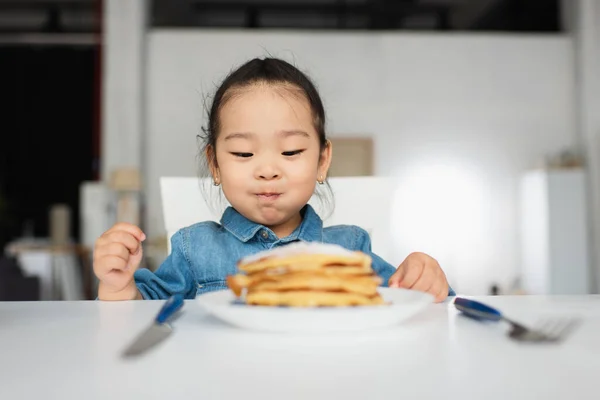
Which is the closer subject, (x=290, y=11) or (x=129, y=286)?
(x=129, y=286)

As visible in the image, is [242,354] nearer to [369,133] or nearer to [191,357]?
[191,357]

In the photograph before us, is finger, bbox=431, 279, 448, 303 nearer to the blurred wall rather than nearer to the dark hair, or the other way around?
the dark hair

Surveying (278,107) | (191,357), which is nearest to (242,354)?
(191,357)

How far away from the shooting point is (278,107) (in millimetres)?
1090

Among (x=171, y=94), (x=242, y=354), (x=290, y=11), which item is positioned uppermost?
(x=290, y=11)

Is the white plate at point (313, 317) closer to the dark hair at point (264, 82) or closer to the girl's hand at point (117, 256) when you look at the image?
the girl's hand at point (117, 256)

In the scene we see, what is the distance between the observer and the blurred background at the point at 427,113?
6.88 meters

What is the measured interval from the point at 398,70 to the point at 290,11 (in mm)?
1565


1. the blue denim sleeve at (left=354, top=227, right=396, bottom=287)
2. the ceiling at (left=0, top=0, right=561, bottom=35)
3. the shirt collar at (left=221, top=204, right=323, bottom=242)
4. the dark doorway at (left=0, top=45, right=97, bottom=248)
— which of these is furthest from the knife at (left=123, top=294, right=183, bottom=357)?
the dark doorway at (left=0, top=45, right=97, bottom=248)

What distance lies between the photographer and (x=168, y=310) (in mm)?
617

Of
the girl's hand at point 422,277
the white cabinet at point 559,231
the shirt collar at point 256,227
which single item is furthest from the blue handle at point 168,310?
the white cabinet at point 559,231

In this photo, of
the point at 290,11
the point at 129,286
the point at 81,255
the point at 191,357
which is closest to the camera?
the point at 191,357

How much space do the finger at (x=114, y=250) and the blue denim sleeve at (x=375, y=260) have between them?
0.50m

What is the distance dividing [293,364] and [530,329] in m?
0.23
